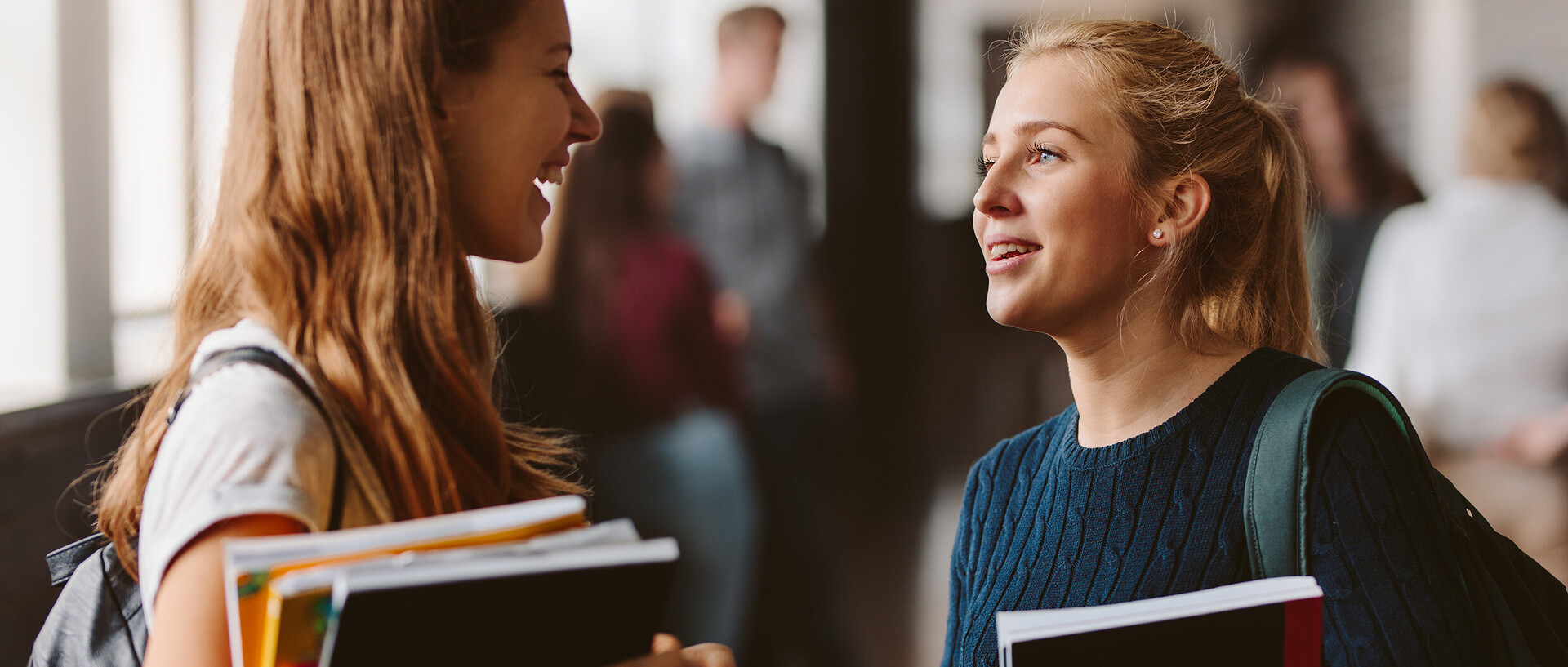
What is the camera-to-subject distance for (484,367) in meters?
1.15

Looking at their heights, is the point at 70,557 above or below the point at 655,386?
above

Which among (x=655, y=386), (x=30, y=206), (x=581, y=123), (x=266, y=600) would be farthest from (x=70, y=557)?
(x=655, y=386)

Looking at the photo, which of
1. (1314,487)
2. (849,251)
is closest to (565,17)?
(1314,487)

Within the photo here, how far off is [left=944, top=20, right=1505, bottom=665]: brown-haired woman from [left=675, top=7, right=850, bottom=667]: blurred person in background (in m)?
2.80

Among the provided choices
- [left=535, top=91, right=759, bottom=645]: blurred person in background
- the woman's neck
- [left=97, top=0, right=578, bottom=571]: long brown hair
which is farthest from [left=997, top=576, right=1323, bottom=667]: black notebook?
[left=535, top=91, right=759, bottom=645]: blurred person in background

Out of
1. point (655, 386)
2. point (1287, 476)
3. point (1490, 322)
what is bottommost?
point (655, 386)

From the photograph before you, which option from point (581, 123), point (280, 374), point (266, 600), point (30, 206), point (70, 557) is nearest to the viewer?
point (266, 600)

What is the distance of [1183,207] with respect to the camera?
1412mm

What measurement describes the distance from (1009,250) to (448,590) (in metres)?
0.92

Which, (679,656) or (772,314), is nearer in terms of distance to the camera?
(679,656)

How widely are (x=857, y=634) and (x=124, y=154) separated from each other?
3091 millimetres

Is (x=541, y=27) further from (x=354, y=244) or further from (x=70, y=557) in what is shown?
(x=70, y=557)

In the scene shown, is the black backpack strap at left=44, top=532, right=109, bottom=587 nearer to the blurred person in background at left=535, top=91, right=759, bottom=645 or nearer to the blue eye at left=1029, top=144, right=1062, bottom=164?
the blue eye at left=1029, top=144, right=1062, bottom=164

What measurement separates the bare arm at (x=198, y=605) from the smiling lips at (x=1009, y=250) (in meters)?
0.97
